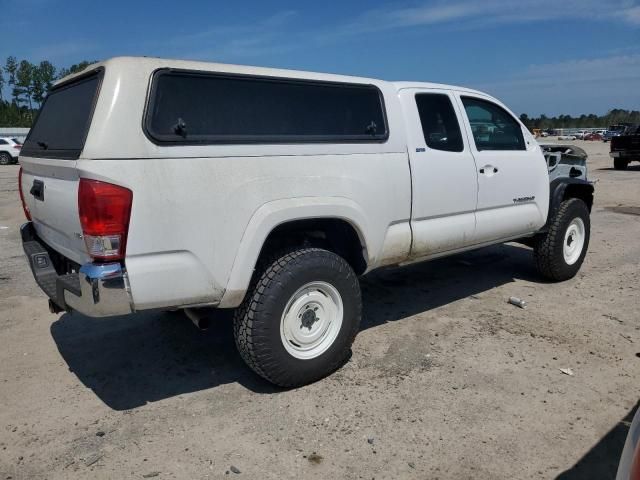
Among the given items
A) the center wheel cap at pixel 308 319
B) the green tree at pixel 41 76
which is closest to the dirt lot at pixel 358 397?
the center wheel cap at pixel 308 319

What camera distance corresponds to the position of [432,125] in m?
4.29

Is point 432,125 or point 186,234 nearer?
point 186,234

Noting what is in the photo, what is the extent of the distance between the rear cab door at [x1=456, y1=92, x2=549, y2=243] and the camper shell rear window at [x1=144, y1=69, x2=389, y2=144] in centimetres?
123

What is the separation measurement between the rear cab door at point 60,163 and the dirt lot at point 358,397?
103cm

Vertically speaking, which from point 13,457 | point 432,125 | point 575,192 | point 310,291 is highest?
point 432,125

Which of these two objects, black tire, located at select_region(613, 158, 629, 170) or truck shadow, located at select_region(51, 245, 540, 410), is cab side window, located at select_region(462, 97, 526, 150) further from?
black tire, located at select_region(613, 158, 629, 170)

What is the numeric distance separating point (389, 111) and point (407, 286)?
236 cm

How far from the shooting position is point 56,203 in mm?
3096

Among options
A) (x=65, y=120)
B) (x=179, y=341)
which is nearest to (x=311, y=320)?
(x=179, y=341)

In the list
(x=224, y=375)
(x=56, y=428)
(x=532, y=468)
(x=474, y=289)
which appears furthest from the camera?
(x=474, y=289)

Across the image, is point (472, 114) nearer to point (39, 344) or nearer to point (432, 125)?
point (432, 125)

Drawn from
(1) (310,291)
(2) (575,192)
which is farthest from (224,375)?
(2) (575,192)

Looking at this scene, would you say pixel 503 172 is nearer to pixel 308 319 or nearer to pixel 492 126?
pixel 492 126

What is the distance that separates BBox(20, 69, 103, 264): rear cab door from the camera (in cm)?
287
